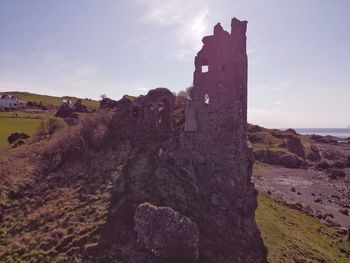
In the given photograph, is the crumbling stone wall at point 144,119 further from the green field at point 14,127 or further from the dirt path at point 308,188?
the green field at point 14,127

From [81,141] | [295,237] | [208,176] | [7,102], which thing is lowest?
[295,237]

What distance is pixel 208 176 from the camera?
27.7 metres

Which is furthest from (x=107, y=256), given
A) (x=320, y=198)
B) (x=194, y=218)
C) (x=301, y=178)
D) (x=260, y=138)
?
(x=260, y=138)

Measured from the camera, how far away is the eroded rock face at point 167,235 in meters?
19.9

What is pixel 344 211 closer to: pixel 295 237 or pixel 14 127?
pixel 295 237

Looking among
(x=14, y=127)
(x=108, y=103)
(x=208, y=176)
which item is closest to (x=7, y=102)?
(x=14, y=127)

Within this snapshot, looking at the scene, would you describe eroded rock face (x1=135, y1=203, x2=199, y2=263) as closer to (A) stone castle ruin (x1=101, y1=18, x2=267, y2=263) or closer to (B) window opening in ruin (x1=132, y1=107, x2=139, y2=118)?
(A) stone castle ruin (x1=101, y1=18, x2=267, y2=263)

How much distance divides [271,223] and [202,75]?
17.0 meters

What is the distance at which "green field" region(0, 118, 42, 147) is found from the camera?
58.2 meters

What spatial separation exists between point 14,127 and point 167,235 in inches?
2332

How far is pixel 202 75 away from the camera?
28141mm

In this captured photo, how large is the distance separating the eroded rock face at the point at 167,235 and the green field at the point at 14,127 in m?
41.0

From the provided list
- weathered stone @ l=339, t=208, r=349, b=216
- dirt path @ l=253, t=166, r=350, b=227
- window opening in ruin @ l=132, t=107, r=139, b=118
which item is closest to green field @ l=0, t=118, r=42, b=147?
window opening in ruin @ l=132, t=107, r=139, b=118

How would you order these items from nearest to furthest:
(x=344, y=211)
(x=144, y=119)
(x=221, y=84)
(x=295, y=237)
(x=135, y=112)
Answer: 1. (x=221, y=84)
2. (x=295, y=237)
3. (x=144, y=119)
4. (x=135, y=112)
5. (x=344, y=211)
